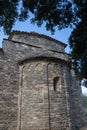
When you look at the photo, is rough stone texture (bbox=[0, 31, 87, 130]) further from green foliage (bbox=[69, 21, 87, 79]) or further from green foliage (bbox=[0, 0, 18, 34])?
green foliage (bbox=[0, 0, 18, 34])

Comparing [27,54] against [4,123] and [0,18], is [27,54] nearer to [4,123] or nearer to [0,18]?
[4,123]

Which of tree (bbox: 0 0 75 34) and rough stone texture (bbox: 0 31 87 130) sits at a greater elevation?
tree (bbox: 0 0 75 34)

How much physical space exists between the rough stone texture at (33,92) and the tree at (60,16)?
3915 mm

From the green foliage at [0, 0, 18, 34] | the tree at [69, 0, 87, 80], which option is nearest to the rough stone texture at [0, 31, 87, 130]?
the tree at [69, 0, 87, 80]

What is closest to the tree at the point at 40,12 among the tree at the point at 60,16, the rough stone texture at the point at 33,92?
the tree at the point at 60,16

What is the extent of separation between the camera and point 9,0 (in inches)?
213

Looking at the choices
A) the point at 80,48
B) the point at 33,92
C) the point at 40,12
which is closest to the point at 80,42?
the point at 80,48

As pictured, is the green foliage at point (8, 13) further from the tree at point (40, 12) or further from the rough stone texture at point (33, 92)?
the rough stone texture at point (33, 92)

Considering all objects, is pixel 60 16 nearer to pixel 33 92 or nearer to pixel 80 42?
pixel 80 42

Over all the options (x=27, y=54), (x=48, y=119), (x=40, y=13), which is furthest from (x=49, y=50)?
(x=40, y=13)

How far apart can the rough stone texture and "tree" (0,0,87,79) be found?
392cm

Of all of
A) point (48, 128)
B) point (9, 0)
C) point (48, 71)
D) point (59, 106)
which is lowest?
point (48, 128)

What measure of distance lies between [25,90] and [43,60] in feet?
5.80

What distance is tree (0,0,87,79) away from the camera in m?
5.30
